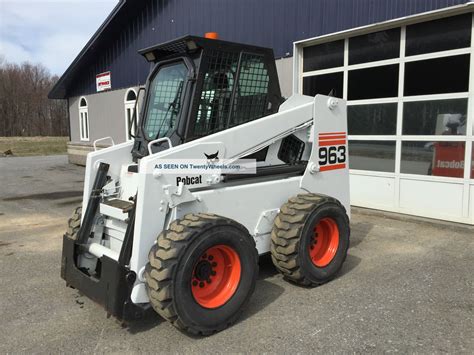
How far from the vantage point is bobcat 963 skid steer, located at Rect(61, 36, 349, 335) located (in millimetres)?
3225

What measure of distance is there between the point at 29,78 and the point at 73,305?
2630 inches

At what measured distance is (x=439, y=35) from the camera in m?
6.57

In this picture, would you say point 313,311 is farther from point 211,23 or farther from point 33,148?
point 33,148

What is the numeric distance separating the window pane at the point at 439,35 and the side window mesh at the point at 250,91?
3678 mm

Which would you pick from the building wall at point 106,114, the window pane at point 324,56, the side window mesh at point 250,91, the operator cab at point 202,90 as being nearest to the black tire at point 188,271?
the operator cab at point 202,90

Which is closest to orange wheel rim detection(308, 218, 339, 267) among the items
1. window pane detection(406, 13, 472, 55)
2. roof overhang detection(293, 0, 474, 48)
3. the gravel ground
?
the gravel ground

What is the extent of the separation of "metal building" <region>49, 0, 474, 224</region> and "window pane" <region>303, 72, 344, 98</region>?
2 centimetres

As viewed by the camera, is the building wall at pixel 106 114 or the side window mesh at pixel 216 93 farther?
the building wall at pixel 106 114

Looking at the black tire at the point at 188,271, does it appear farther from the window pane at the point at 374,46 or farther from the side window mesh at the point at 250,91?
the window pane at the point at 374,46

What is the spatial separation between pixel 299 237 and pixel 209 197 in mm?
973

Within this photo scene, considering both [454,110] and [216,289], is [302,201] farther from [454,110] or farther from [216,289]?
[454,110]

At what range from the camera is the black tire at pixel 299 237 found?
3.98m

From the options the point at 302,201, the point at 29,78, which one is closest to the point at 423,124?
the point at 302,201

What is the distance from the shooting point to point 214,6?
1020 cm
